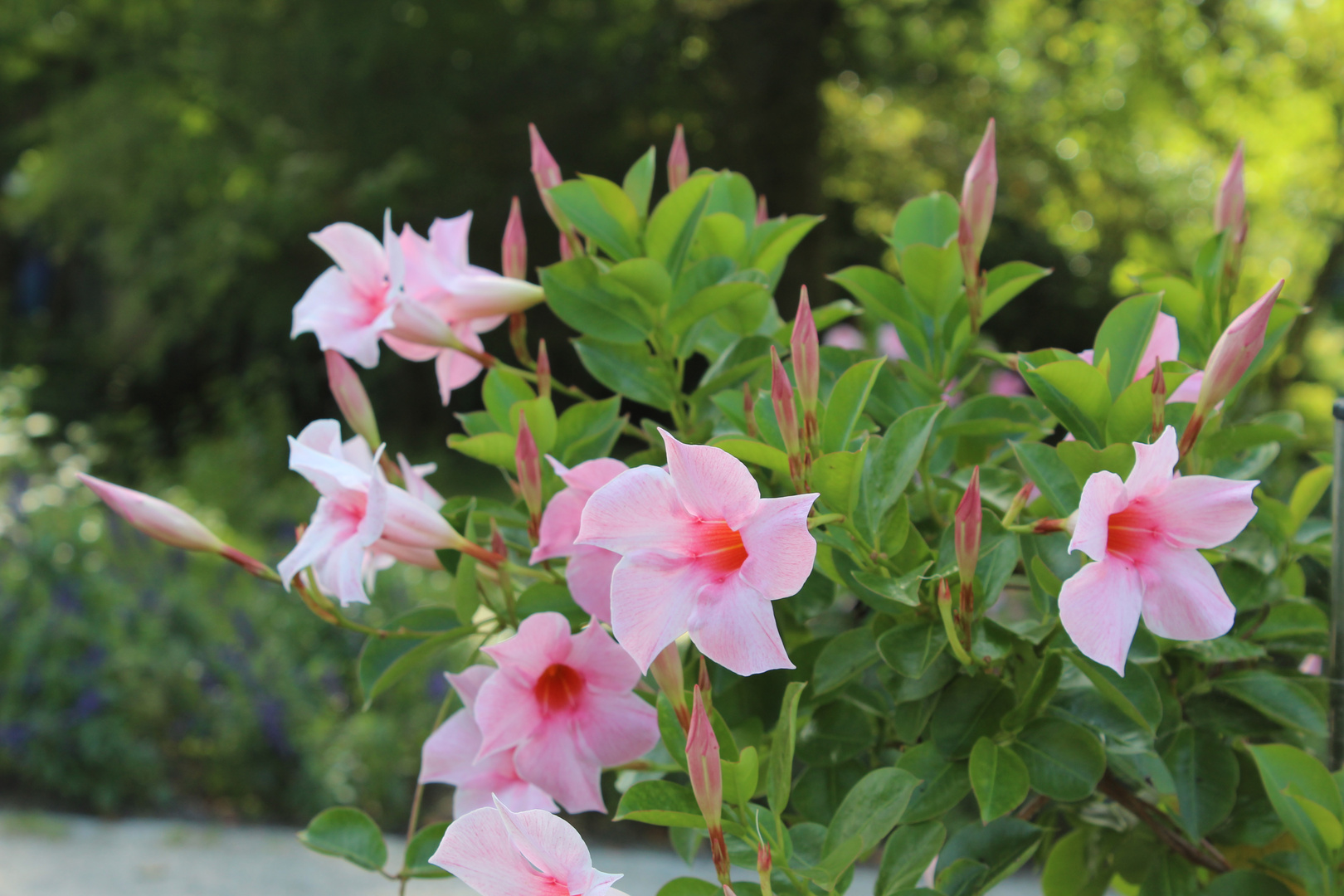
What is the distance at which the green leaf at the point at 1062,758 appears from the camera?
58cm

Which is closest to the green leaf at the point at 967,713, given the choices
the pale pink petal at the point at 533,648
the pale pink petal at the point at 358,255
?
the pale pink petal at the point at 533,648

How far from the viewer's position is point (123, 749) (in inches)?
126

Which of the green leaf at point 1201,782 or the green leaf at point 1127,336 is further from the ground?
the green leaf at point 1127,336

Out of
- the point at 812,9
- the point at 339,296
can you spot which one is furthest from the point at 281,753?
the point at 812,9

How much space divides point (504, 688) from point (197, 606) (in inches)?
135

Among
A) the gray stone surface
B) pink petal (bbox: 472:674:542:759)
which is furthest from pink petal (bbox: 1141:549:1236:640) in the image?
the gray stone surface

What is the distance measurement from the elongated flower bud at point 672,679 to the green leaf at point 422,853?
0.20 meters

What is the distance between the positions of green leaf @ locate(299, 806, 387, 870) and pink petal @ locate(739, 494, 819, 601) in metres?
0.34

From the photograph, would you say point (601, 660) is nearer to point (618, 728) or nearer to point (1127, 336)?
point (618, 728)

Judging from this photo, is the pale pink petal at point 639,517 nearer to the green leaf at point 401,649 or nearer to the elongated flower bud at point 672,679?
the elongated flower bud at point 672,679

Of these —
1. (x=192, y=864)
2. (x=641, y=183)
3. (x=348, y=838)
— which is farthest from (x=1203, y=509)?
(x=192, y=864)

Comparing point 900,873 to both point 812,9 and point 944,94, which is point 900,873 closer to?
point 812,9

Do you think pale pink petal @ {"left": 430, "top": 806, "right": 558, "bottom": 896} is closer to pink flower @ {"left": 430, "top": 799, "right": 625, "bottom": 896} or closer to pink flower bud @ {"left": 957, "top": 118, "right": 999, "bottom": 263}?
pink flower @ {"left": 430, "top": 799, "right": 625, "bottom": 896}

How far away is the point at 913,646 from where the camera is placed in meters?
0.56
